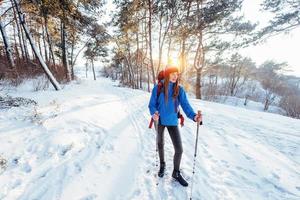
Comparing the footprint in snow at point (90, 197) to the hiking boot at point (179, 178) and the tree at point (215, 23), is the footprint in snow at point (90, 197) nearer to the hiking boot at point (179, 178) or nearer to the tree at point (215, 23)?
the hiking boot at point (179, 178)

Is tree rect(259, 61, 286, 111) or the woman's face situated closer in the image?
the woman's face

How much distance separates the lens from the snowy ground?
2895mm

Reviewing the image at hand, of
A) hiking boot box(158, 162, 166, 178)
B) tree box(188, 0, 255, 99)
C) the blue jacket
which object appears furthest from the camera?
tree box(188, 0, 255, 99)

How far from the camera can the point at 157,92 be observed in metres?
3.06

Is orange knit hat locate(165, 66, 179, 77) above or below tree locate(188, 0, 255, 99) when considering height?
below

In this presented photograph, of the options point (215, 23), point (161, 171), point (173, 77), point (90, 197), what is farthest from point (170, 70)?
point (215, 23)

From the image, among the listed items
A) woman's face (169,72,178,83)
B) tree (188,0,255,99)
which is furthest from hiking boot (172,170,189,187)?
tree (188,0,255,99)

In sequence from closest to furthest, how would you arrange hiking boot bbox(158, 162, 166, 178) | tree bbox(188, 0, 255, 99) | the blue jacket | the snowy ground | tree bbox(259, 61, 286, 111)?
1. the snowy ground
2. the blue jacket
3. hiking boot bbox(158, 162, 166, 178)
4. tree bbox(188, 0, 255, 99)
5. tree bbox(259, 61, 286, 111)

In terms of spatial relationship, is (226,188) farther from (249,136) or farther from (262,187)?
(249,136)

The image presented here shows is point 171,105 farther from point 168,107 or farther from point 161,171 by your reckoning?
point 161,171

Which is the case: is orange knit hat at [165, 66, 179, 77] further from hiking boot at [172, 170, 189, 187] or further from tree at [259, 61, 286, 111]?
tree at [259, 61, 286, 111]

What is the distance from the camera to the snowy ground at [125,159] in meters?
2.89

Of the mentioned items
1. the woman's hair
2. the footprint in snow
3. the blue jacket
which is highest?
the woman's hair

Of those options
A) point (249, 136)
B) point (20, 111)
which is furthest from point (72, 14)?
point (249, 136)
